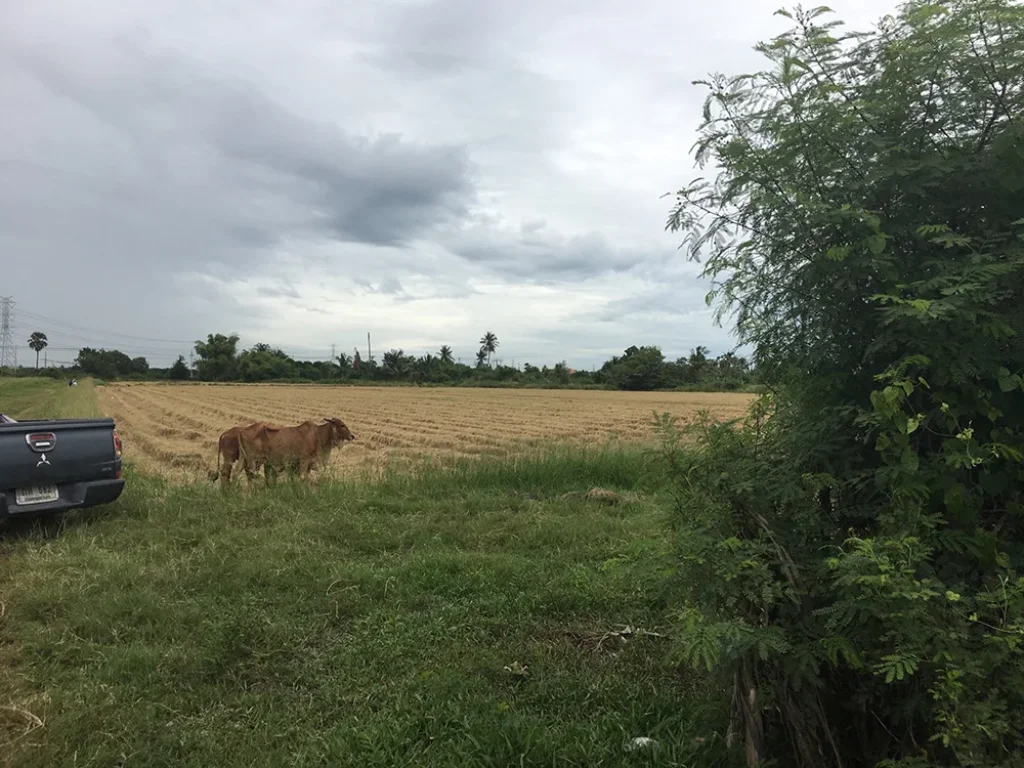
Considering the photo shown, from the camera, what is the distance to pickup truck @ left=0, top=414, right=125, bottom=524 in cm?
620

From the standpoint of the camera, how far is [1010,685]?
5.64 feet

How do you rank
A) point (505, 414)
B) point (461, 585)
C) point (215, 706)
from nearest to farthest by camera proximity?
point (215, 706) < point (461, 585) < point (505, 414)

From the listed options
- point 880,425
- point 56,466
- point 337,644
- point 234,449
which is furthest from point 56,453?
point 880,425

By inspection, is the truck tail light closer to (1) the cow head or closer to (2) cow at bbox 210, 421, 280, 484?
(2) cow at bbox 210, 421, 280, 484

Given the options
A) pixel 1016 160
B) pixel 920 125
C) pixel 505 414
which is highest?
pixel 920 125

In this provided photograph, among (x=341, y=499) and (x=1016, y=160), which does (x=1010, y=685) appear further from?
(x=341, y=499)

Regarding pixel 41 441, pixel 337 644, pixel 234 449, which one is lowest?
pixel 337 644

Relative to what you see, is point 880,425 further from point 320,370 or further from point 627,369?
point 320,370

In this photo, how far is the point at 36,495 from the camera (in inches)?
252

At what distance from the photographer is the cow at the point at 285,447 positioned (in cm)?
967

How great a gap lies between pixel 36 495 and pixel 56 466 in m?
0.33

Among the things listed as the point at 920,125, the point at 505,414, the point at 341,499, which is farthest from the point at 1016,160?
the point at 505,414

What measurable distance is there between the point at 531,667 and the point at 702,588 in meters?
1.72

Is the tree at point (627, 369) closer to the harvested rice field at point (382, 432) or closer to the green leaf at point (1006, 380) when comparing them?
the harvested rice field at point (382, 432)
